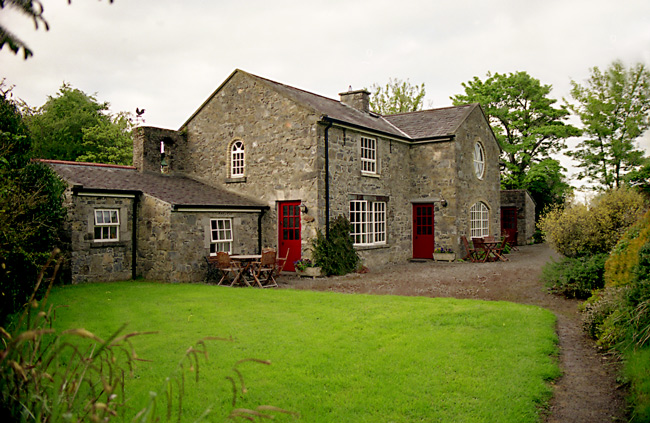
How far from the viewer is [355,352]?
6754 mm

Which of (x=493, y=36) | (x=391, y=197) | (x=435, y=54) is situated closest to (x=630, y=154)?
(x=391, y=197)

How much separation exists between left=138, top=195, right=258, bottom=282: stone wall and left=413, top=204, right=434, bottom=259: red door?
9.45 metres

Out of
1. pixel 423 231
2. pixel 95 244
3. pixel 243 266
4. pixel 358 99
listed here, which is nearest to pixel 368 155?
pixel 423 231

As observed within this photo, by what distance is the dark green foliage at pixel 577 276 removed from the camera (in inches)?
416

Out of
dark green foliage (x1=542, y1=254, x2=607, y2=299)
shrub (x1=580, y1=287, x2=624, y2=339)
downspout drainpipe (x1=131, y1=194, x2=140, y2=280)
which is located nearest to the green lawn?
shrub (x1=580, y1=287, x2=624, y2=339)

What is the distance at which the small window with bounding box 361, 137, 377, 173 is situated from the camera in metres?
18.9

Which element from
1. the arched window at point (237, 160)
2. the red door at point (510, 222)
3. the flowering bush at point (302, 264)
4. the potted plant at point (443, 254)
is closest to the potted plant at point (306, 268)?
→ the flowering bush at point (302, 264)

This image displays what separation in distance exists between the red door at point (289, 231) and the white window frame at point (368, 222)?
7.29 ft

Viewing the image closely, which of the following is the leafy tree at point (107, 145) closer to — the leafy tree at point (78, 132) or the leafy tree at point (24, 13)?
the leafy tree at point (78, 132)

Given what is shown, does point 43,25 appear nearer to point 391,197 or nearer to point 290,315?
point 290,315

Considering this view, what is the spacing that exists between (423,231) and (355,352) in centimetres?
1539

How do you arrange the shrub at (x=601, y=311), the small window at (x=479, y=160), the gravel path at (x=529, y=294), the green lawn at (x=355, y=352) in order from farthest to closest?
the small window at (x=479, y=160), the shrub at (x=601, y=311), the gravel path at (x=529, y=294), the green lawn at (x=355, y=352)

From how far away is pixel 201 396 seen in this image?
5199 mm

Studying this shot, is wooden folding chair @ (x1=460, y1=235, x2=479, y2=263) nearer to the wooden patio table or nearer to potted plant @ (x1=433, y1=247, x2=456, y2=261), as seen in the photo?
potted plant @ (x1=433, y1=247, x2=456, y2=261)
